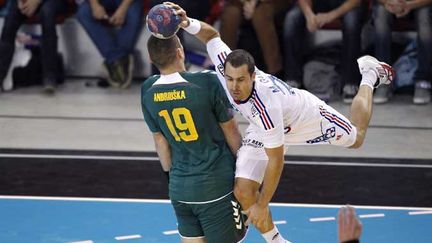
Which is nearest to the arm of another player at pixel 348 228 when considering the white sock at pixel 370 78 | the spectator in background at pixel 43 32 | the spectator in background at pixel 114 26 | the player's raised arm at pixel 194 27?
the player's raised arm at pixel 194 27

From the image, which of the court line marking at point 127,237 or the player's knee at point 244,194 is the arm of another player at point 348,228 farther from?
the court line marking at point 127,237

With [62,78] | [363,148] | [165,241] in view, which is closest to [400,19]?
[363,148]

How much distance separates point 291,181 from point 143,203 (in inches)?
55.5

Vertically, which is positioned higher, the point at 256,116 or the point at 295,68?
the point at 256,116

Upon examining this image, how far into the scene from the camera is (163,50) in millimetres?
5438

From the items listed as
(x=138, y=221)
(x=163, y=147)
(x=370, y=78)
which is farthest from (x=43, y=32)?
(x=163, y=147)

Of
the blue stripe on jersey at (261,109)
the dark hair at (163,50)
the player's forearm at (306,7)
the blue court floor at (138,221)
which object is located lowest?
the blue court floor at (138,221)

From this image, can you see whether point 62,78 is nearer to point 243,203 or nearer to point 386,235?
point 386,235

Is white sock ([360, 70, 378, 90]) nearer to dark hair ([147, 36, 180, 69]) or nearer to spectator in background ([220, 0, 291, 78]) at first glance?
dark hair ([147, 36, 180, 69])

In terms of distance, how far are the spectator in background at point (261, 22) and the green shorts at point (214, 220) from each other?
19.2 ft

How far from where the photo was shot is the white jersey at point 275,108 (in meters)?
5.67

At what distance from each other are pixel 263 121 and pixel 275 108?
0.37 feet

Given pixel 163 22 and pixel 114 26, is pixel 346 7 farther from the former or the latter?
pixel 163 22

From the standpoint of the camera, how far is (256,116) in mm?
5719
